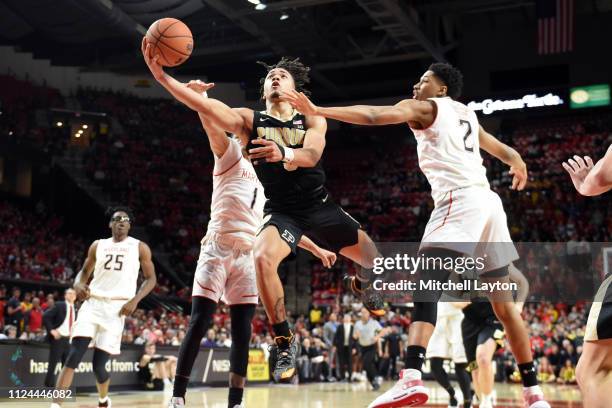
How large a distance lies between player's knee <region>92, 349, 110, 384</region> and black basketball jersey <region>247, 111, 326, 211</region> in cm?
350

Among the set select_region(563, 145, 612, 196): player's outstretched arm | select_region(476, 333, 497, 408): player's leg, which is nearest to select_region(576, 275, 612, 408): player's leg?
select_region(563, 145, 612, 196): player's outstretched arm

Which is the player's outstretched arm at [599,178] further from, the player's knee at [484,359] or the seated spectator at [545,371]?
the seated spectator at [545,371]

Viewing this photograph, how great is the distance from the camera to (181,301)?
74.9ft

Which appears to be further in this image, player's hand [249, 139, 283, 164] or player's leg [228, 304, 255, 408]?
player's leg [228, 304, 255, 408]

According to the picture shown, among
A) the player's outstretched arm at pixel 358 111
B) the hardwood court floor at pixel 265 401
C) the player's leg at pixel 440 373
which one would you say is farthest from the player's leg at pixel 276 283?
→ the hardwood court floor at pixel 265 401

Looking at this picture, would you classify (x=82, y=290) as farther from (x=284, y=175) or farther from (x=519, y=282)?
(x=519, y=282)

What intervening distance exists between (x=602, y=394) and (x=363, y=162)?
2705 centimetres

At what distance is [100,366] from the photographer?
811 cm

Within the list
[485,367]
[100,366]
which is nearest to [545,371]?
[485,367]

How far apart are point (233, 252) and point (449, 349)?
511 cm

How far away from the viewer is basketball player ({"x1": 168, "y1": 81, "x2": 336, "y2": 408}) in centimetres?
608

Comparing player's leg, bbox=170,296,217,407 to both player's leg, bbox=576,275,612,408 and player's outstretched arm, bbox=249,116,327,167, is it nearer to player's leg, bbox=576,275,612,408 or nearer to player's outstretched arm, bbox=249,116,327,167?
player's outstretched arm, bbox=249,116,327,167

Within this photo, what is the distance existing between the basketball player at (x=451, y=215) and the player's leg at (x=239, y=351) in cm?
146

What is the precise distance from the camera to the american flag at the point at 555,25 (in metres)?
21.3
